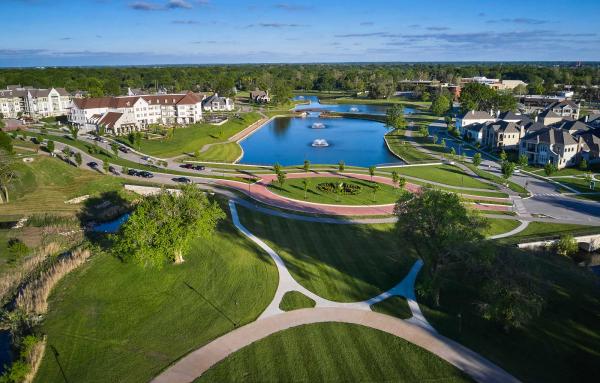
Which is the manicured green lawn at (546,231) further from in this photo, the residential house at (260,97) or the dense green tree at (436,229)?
the residential house at (260,97)

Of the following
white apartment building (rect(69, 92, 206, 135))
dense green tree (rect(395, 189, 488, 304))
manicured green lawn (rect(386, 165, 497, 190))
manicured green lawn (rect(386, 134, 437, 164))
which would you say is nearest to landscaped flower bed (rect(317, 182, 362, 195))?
manicured green lawn (rect(386, 165, 497, 190))

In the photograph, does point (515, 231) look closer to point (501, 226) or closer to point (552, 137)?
point (501, 226)

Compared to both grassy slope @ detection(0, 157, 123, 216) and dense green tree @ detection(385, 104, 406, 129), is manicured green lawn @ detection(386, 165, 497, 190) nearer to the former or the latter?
dense green tree @ detection(385, 104, 406, 129)

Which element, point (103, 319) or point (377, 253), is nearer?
point (103, 319)

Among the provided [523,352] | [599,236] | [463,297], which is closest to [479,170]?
[599,236]

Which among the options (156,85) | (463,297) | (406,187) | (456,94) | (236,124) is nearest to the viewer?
(463,297)

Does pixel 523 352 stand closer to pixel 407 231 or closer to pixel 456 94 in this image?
pixel 407 231
